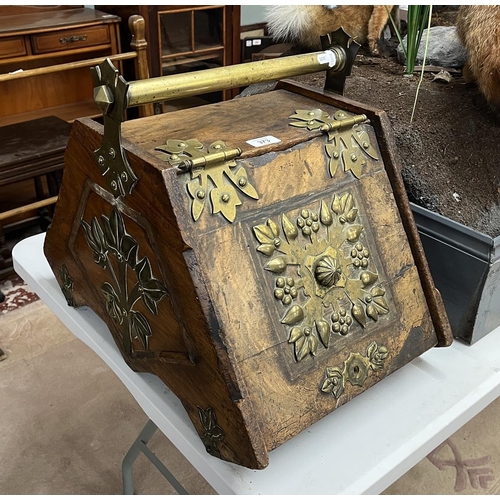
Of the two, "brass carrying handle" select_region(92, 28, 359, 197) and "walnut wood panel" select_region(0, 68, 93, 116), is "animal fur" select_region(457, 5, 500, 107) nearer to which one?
"brass carrying handle" select_region(92, 28, 359, 197)

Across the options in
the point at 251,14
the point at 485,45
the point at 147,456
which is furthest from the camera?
the point at 251,14

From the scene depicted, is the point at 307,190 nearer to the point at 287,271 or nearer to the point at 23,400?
the point at 287,271

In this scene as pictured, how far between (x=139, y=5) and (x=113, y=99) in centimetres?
196

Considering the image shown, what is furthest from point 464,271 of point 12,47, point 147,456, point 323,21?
point 12,47

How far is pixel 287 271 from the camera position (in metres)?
0.80

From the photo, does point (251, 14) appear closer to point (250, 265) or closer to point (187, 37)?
point (187, 37)

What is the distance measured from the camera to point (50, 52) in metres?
2.33

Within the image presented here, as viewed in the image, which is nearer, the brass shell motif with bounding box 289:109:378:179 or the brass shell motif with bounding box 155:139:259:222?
the brass shell motif with bounding box 155:139:259:222

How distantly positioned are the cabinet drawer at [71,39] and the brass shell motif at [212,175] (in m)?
1.82

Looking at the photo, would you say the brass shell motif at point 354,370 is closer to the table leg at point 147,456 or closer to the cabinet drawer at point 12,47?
the table leg at point 147,456

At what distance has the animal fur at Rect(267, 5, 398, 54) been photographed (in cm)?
161

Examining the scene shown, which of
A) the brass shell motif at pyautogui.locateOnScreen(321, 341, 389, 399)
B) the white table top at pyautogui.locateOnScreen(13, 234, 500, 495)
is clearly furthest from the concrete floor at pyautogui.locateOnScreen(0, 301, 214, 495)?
the brass shell motif at pyautogui.locateOnScreen(321, 341, 389, 399)

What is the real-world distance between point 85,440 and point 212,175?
1.19m

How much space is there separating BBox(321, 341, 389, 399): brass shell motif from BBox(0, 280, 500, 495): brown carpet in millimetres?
Result: 830
